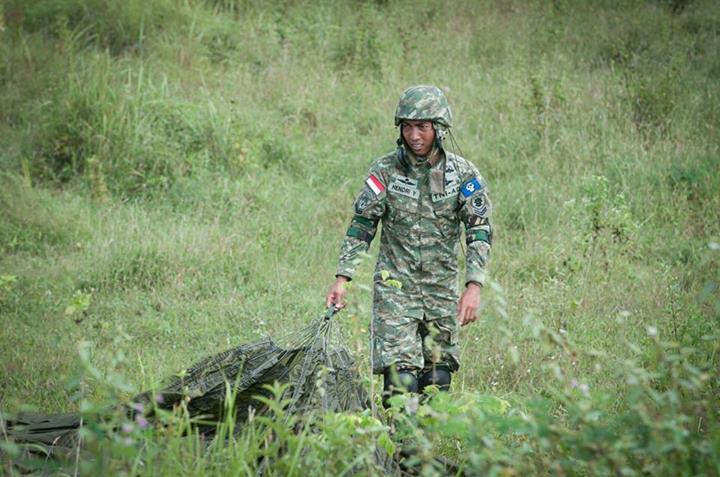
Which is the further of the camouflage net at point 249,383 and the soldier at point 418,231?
the soldier at point 418,231

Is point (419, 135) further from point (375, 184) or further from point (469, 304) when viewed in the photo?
point (469, 304)

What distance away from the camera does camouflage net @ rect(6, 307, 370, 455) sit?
4.39 metres

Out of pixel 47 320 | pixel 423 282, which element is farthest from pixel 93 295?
pixel 423 282

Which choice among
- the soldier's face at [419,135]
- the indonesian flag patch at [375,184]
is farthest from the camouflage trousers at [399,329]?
the soldier's face at [419,135]

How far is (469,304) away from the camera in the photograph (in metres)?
4.66

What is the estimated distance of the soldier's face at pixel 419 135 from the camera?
4828mm

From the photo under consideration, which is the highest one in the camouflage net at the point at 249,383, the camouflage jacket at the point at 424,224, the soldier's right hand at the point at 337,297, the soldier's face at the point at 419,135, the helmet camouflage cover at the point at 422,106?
the helmet camouflage cover at the point at 422,106

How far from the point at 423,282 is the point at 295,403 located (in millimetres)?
1023

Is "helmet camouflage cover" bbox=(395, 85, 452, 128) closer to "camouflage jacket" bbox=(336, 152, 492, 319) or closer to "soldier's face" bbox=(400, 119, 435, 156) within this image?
"soldier's face" bbox=(400, 119, 435, 156)

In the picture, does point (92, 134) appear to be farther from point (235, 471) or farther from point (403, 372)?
point (235, 471)

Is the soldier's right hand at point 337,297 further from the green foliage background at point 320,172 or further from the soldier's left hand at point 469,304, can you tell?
the green foliage background at point 320,172

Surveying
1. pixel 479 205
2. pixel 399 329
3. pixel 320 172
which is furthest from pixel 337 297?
pixel 320 172

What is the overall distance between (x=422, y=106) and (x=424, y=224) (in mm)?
596

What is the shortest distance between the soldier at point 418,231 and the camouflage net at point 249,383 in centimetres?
38
